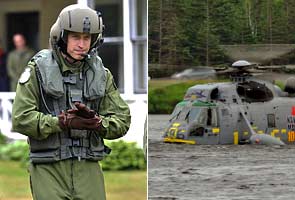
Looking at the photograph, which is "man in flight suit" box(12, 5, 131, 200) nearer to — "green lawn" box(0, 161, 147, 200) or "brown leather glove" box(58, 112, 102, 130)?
"brown leather glove" box(58, 112, 102, 130)

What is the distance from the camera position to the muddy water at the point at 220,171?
16.8 ft

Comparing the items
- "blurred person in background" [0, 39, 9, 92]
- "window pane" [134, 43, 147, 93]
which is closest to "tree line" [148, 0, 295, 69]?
"window pane" [134, 43, 147, 93]

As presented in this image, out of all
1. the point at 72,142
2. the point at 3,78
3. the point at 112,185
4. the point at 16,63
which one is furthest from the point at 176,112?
the point at 3,78

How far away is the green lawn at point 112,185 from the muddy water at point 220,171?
321 centimetres

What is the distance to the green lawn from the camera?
856cm

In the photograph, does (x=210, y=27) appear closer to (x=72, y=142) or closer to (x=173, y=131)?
(x=173, y=131)

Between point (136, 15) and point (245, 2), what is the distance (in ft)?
19.8

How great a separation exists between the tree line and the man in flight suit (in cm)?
77

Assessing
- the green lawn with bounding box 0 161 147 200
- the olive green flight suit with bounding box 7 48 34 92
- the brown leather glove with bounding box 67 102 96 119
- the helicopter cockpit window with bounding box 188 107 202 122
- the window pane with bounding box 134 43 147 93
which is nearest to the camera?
the brown leather glove with bounding box 67 102 96 119

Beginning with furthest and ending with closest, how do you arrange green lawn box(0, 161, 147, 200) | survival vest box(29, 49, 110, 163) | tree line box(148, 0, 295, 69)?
1. green lawn box(0, 161, 147, 200)
2. tree line box(148, 0, 295, 69)
3. survival vest box(29, 49, 110, 163)

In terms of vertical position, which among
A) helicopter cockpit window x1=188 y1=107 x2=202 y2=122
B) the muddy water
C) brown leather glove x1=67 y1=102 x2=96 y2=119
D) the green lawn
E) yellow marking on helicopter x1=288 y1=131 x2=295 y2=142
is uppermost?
brown leather glove x1=67 y1=102 x2=96 y2=119

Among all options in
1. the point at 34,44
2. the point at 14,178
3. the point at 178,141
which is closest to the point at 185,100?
the point at 178,141

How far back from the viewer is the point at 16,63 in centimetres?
1321

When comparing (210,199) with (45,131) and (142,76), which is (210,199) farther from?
(142,76)
